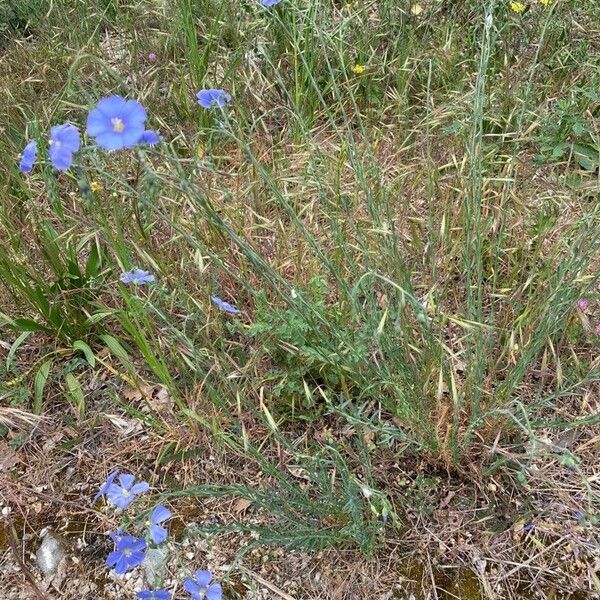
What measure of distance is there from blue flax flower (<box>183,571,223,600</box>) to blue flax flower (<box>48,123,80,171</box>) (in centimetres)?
93

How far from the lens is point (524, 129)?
92.7 inches

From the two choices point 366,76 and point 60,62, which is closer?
point 366,76

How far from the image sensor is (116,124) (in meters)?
1.05

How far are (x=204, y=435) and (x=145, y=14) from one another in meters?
2.11

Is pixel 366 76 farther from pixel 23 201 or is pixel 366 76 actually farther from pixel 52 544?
pixel 52 544

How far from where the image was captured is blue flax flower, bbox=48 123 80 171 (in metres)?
1.06

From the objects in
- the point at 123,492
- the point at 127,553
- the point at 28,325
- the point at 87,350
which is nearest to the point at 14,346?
the point at 28,325

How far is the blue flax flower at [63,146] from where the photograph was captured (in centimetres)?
106

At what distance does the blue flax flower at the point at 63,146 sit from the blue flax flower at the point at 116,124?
0.04m

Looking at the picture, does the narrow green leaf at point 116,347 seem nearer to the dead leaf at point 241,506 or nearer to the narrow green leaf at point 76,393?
the narrow green leaf at point 76,393

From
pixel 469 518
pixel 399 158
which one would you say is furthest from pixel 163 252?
pixel 469 518

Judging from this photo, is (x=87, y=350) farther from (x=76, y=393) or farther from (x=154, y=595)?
(x=154, y=595)

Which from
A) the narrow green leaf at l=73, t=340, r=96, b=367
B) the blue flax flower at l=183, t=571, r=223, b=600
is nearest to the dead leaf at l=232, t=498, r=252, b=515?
the blue flax flower at l=183, t=571, r=223, b=600

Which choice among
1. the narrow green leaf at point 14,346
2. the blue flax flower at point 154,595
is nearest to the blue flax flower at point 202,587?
the blue flax flower at point 154,595
